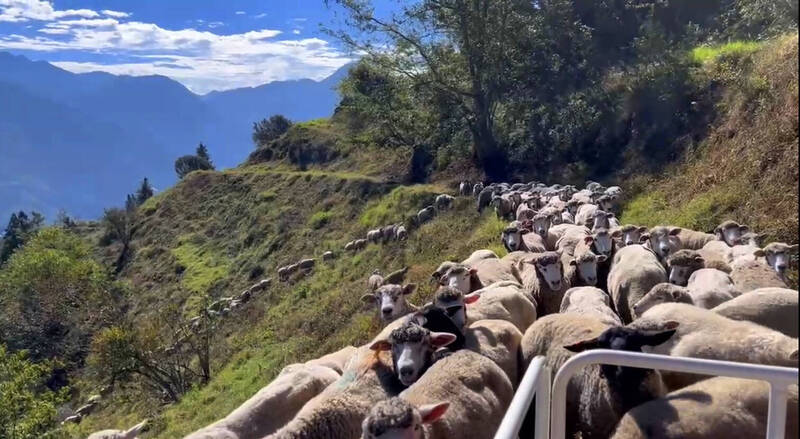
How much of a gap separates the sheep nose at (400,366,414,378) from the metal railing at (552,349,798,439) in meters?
2.26

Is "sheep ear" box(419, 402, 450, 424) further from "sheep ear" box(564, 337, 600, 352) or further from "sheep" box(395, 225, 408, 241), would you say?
"sheep" box(395, 225, 408, 241)

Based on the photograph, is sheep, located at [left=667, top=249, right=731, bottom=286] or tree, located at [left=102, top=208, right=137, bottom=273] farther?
tree, located at [left=102, top=208, right=137, bottom=273]

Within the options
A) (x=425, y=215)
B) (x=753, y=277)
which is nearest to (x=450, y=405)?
(x=753, y=277)

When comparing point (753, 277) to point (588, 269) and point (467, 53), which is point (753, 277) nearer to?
point (588, 269)

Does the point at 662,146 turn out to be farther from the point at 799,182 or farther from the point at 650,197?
the point at 799,182

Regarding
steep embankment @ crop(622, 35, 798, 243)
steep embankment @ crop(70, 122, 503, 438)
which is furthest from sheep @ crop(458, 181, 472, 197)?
steep embankment @ crop(622, 35, 798, 243)

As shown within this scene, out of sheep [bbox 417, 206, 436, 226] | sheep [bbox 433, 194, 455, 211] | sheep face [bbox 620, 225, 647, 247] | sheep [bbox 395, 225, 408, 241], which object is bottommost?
sheep [bbox 395, 225, 408, 241]

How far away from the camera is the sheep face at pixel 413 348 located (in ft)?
16.9

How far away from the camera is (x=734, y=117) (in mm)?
17453

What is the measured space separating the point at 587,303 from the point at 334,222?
28822mm

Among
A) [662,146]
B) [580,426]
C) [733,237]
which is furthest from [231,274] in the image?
[580,426]

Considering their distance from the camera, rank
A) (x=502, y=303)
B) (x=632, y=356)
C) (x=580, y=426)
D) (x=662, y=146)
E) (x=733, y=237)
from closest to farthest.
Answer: (x=632, y=356), (x=580, y=426), (x=502, y=303), (x=733, y=237), (x=662, y=146)

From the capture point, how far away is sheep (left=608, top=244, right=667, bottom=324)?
7832 millimetres

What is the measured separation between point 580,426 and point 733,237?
666 cm
